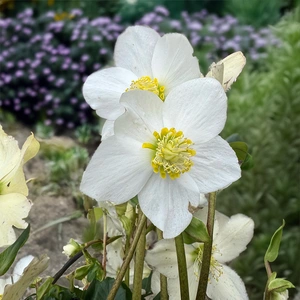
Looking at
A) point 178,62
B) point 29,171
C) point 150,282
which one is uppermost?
point 178,62

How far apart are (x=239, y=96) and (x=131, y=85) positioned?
1406 mm

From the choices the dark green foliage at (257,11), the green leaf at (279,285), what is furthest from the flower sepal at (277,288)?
the dark green foliage at (257,11)

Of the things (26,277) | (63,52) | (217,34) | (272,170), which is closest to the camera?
(26,277)

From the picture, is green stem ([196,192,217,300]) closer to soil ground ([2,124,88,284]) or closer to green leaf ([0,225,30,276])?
green leaf ([0,225,30,276])

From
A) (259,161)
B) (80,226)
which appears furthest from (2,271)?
(259,161)

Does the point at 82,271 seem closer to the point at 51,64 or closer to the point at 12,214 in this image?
the point at 12,214

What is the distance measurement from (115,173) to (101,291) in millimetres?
113

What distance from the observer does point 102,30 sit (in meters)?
3.34

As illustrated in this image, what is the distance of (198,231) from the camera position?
16.8 inches

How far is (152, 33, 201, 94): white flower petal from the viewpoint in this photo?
1.48 ft

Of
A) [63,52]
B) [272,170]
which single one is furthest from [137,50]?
[63,52]

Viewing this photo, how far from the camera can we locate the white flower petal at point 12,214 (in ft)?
1.28

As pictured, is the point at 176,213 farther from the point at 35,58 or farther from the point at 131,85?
the point at 35,58

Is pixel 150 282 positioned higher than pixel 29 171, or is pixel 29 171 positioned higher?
pixel 150 282
